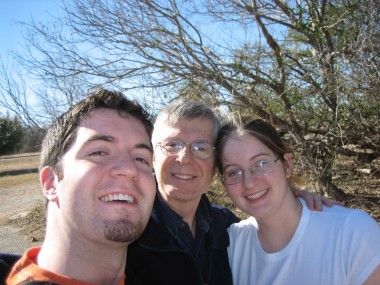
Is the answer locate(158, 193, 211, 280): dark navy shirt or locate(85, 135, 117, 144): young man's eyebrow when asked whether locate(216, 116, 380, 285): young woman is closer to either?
locate(158, 193, 211, 280): dark navy shirt

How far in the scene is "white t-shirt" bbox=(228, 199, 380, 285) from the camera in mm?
2002

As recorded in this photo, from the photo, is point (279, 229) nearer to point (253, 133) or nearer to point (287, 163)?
point (287, 163)

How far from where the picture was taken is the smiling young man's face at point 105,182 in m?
1.78

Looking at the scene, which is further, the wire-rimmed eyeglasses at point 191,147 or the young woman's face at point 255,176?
the wire-rimmed eyeglasses at point 191,147

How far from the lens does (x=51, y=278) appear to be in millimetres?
1574

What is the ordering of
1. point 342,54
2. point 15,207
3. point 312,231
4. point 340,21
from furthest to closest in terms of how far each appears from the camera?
1. point 15,207
2. point 340,21
3. point 342,54
4. point 312,231

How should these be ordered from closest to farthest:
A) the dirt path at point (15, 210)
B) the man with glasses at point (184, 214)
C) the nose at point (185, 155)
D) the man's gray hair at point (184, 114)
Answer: the man with glasses at point (184, 214), the nose at point (185, 155), the man's gray hair at point (184, 114), the dirt path at point (15, 210)

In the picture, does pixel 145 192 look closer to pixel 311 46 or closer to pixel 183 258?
pixel 183 258

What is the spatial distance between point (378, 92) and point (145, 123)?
4.36 meters

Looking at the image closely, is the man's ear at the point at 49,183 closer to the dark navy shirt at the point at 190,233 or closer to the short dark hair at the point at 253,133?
the dark navy shirt at the point at 190,233

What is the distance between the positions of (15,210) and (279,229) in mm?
9133

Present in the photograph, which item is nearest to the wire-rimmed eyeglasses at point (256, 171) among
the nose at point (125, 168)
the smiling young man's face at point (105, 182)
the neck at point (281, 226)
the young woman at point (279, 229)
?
the young woman at point (279, 229)

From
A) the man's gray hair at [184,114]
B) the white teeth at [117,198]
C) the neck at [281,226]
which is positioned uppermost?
the man's gray hair at [184,114]

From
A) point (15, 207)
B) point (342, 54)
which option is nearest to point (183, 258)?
point (342, 54)
